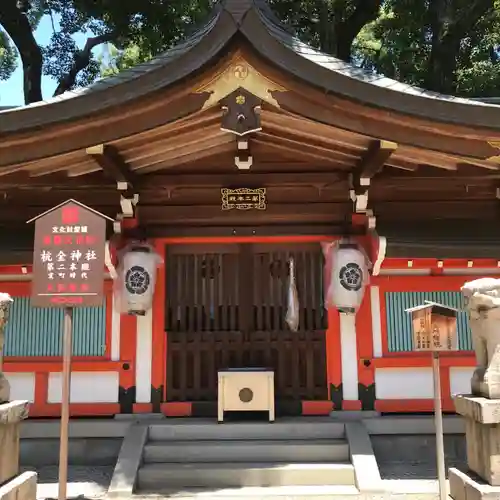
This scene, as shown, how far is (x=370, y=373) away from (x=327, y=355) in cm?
59

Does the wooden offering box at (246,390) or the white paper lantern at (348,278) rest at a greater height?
the white paper lantern at (348,278)

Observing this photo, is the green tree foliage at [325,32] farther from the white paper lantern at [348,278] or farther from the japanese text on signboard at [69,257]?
the japanese text on signboard at [69,257]

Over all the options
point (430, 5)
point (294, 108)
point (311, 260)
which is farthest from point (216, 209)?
point (430, 5)

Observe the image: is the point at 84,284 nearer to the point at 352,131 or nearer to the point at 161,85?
the point at 161,85

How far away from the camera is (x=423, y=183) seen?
6.84 m

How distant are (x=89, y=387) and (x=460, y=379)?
4.81 m

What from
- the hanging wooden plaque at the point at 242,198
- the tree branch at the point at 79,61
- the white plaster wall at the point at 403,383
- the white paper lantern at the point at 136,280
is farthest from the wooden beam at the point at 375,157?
the tree branch at the point at 79,61

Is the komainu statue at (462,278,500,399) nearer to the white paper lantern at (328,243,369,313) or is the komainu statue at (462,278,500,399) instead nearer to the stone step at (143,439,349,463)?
the stone step at (143,439,349,463)

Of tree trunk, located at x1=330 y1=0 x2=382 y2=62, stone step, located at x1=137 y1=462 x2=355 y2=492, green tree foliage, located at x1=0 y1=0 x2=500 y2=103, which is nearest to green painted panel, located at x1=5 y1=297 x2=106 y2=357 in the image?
stone step, located at x1=137 y1=462 x2=355 y2=492

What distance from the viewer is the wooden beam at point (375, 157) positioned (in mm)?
5746

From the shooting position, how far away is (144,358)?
707 centimetres

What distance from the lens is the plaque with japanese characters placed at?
3.91m

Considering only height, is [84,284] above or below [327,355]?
above

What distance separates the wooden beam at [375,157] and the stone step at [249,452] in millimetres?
3102
